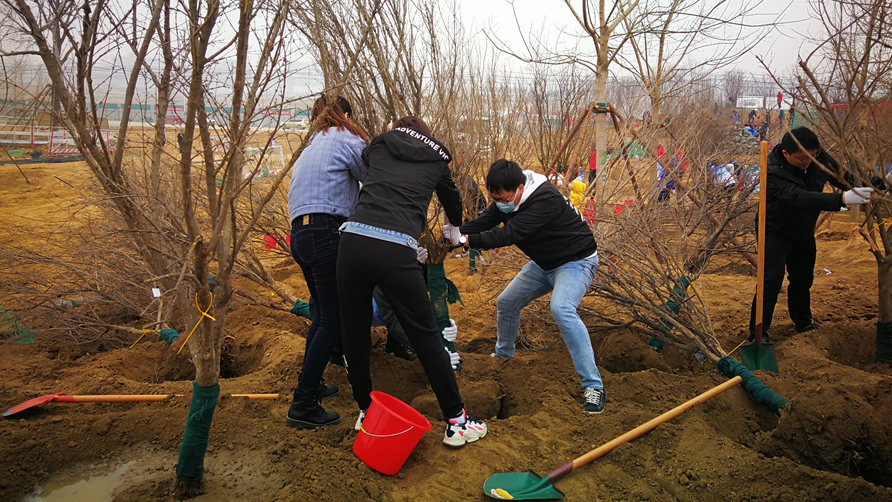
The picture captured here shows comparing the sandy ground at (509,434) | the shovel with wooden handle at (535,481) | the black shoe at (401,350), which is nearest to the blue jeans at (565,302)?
the sandy ground at (509,434)

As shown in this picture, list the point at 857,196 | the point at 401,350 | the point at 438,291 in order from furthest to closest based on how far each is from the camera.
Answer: the point at 401,350, the point at 438,291, the point at 857,196

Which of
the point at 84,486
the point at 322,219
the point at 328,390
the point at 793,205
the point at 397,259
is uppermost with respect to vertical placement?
the point at 793,205

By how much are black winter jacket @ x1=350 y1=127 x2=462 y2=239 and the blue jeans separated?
106 centimetres

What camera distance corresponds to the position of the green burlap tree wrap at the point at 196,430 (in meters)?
2.45

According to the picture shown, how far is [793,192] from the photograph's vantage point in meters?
3.93

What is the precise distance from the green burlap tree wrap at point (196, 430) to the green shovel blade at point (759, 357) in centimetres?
331

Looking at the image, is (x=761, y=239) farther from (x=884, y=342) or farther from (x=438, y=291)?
(x=438, y=291)

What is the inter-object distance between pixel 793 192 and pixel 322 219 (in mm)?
3147

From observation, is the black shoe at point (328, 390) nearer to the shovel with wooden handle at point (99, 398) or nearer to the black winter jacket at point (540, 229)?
the shovel with wooden handle at point (99, 398)

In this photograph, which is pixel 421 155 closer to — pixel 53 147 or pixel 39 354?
pixel 39 354

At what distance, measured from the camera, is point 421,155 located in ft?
9.41

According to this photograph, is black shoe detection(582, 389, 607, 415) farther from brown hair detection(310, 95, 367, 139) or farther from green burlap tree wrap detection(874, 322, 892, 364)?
green burlap tree wrap detection(874, 322, 892, 364)

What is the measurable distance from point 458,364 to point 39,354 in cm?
354

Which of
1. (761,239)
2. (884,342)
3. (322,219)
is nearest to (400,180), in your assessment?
(322,219)
